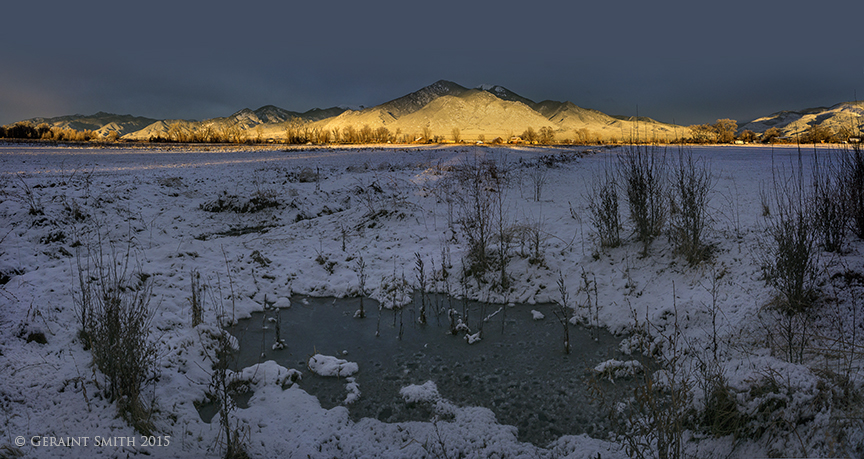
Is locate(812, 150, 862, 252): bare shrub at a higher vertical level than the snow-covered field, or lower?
higher

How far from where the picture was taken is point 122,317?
3412mm

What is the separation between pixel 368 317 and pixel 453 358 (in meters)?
1.68

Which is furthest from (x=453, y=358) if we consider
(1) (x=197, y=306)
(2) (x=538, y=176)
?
(2) (x=538, y=176)

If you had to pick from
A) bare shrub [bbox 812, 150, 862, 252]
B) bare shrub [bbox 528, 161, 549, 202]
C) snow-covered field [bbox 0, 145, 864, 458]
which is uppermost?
bare shrub [bbox 528, 161, 549, 202]

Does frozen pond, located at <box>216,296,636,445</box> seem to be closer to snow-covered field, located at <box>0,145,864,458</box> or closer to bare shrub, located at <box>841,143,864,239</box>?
snow-covered field, located at <box>0,145,864,458</box>

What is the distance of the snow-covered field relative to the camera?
297 cm

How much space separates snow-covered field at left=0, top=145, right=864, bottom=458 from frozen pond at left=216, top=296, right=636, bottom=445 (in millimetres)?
192

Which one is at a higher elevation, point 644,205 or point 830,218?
point 644,205

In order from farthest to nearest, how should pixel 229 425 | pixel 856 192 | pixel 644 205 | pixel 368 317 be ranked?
pixel 644 205 → pixel 368 317 → pixel 856 192 → pixel 229 425

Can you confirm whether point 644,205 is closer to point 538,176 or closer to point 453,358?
point 453,358

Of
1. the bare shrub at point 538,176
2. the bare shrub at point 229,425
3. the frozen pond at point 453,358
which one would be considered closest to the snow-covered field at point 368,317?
the bare shrub at point 229,425

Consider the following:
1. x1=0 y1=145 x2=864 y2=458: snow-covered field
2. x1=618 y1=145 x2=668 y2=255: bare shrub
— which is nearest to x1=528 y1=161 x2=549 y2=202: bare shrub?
x1=0 y1=145 x2=864 y2=458: snow-covered field

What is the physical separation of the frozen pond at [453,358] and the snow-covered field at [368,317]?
0.63 feet

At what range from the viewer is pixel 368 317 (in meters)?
5.91
